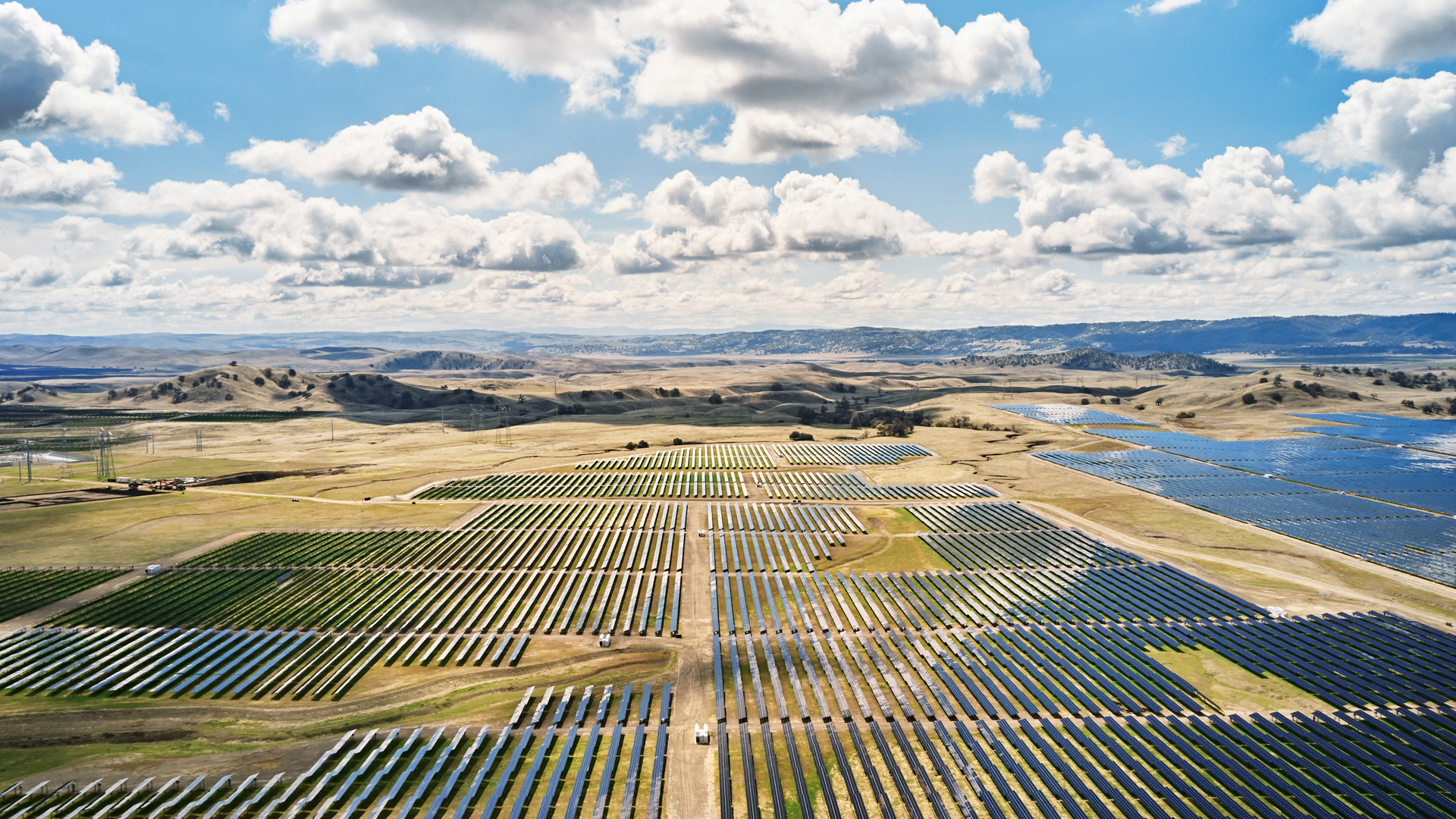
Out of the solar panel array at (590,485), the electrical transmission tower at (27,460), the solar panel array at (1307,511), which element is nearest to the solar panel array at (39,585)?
the solar panel array at (590,485)

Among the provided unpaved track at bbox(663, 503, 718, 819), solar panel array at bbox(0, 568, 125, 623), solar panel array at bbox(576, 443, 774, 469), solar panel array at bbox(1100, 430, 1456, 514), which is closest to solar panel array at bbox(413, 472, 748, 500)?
solar panel array at bbox(576, 443, 774, 469)

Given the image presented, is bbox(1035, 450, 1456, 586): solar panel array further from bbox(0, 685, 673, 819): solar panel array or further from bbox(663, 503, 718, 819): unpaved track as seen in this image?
bbox(0, 685, 673, 819): solar panel array

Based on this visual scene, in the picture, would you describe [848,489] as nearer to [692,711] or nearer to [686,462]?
[686,462]

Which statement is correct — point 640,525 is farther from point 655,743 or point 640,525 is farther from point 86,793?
point 86,793

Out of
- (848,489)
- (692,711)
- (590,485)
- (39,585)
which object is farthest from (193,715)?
(848,489)

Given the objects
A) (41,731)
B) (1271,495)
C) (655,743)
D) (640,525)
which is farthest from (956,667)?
(1271,495)

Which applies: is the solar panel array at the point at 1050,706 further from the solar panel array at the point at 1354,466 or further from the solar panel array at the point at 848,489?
the solar panel array at the point at 1354,466
